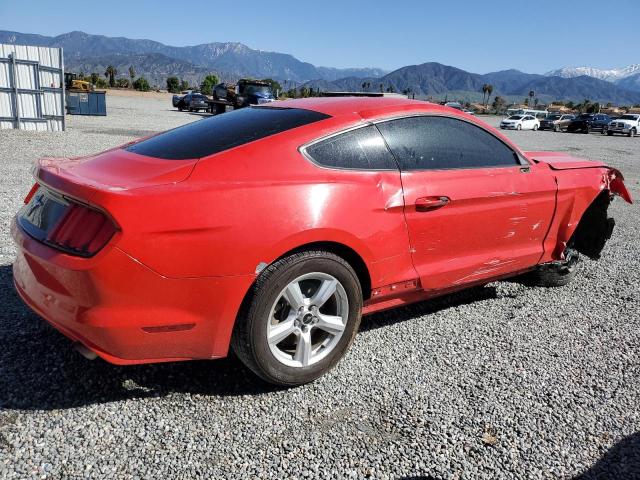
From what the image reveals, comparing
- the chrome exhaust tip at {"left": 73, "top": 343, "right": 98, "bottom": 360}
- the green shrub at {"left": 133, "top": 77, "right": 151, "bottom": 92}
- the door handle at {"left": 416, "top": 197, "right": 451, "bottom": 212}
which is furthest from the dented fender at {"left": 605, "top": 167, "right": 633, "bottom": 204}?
the green shrub at {"left": 133, "top": 77, "right": 151, "bottom": 92}

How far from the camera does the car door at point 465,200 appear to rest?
3.12 m

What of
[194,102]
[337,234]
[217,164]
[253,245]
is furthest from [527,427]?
[194,102]

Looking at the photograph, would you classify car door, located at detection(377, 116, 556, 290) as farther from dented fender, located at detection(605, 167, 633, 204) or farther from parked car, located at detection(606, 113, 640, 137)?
parked car, located at detection(606, 113, 640, 137)

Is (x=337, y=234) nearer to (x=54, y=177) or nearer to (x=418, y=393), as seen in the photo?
(x=418, y=393)

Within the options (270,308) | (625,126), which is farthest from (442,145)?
(625,126)

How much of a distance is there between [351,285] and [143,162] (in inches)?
50.4

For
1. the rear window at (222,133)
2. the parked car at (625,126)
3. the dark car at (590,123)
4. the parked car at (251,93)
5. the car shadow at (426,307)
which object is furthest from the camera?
the dark car at (590,123)

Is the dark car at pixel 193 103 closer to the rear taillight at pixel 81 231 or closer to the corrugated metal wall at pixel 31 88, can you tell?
the corrugated metal wall at pixel 31 88

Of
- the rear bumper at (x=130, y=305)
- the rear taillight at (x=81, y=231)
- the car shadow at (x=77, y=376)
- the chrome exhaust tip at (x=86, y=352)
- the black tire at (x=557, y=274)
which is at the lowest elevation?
the car shadow at (x=77, y=376)

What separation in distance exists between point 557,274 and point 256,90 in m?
26.6

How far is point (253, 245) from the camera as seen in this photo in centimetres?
241

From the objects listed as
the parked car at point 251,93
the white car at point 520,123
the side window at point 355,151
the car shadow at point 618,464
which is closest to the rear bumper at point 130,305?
the side window at point 355,151

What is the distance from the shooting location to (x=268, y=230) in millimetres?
2441

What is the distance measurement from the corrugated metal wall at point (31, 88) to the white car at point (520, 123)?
33.0 meters
